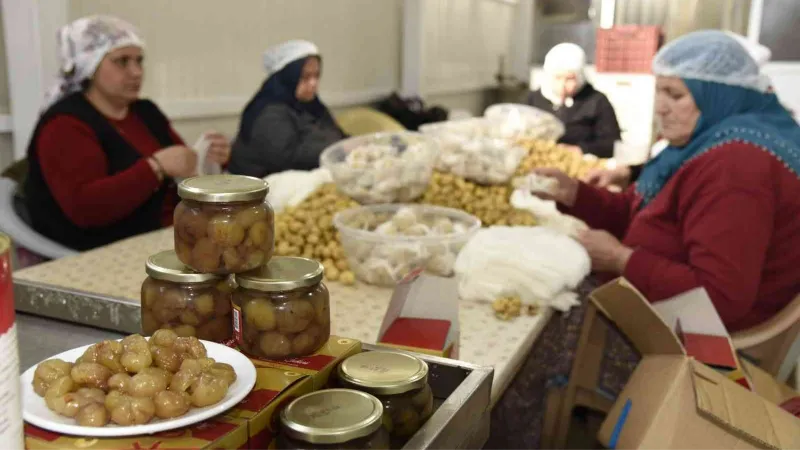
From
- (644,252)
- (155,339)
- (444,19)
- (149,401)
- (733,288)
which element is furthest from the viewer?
(444,19)

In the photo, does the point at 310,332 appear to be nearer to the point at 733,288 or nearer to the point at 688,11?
the point at 733,288

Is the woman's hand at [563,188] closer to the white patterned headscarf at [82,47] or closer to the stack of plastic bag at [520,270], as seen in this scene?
the stack of plastic bag at [520,270]

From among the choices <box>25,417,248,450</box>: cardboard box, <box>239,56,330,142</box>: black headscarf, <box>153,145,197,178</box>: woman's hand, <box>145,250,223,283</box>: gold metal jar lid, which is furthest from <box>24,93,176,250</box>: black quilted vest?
<box>25,417,248,450</box>: cardboard box

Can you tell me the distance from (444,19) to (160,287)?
576cm

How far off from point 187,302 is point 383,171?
1.19 meters

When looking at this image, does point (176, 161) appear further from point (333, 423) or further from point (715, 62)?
point (333, 423)

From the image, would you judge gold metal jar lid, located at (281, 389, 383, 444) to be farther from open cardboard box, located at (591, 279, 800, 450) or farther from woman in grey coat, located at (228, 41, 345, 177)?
woman in grey coat, located at (228, 41, 345, 177)

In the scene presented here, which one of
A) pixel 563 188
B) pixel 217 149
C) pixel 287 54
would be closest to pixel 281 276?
pixel 563 188

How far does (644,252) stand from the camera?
1.85 metres

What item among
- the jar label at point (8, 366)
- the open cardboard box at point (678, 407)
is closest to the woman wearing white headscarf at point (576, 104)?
the open cardboard box at point (678, 407)

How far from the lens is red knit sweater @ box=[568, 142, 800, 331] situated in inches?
66.7

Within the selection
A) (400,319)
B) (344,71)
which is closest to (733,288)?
(400,319)

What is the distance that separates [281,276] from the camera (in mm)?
820

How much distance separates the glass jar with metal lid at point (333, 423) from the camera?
2.08 feet
